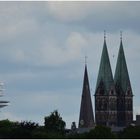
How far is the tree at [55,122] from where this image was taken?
368 ft

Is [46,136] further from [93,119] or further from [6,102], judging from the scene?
[93,119]

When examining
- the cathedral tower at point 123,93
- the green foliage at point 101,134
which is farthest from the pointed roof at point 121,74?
the green foliage at point 101,134

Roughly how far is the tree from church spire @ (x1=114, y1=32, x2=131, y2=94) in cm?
1867

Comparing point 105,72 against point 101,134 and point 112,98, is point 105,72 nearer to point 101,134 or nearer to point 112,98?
point 112,98

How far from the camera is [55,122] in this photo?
377 feet

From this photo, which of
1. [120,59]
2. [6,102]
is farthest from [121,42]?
[6,102]

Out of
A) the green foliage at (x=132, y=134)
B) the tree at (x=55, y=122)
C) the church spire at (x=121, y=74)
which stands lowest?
the green foliage at (x=132, y=134)

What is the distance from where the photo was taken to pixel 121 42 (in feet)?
450

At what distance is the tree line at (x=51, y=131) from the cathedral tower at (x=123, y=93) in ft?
58.2

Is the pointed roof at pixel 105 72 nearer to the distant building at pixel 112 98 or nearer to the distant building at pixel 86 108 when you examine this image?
the distant building at pixel 112 98

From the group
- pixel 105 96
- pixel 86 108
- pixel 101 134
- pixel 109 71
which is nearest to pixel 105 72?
pixel 109 71

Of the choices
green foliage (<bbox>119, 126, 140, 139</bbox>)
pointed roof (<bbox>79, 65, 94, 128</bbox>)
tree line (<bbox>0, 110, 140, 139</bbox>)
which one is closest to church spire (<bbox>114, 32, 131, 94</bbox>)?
pointed roof (<bbox>79, 65, 94, 128</bbox>)

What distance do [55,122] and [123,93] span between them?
24207 mm

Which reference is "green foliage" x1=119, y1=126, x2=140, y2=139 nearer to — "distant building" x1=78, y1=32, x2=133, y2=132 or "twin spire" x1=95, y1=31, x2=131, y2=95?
"twin spire" x1=95, y1=31, x2=131, y2=95
